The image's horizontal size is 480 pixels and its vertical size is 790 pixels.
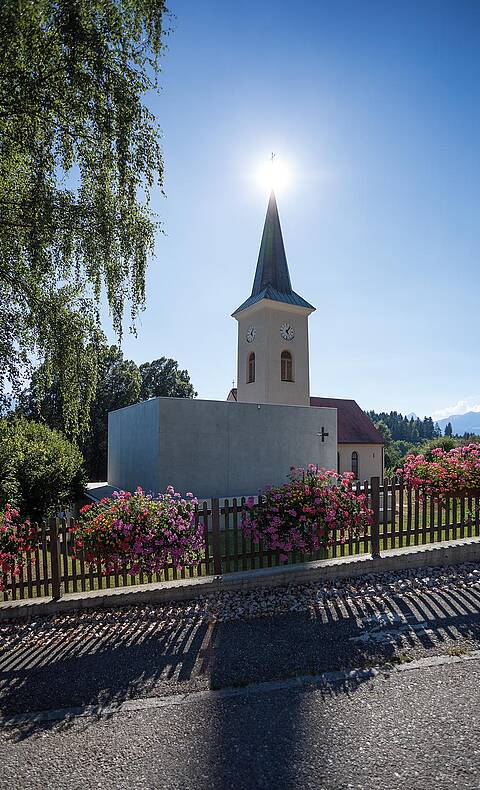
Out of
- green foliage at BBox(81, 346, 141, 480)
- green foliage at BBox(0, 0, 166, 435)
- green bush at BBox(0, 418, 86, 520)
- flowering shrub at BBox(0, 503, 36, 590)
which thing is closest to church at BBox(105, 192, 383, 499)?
green bush at BBox(0, 418, 86, 520)

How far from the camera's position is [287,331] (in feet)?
83.8

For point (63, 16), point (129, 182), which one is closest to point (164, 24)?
point (63, 16)

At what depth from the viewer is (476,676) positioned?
4168 millimetres

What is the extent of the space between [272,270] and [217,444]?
49.2ft

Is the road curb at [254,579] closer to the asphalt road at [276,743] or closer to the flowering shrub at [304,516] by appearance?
the flowering shrub at [304,516]

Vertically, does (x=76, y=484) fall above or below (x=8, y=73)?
below

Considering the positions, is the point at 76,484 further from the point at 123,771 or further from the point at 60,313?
the point at 123,771

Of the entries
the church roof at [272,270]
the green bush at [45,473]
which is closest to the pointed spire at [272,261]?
the church roof at [272,270]

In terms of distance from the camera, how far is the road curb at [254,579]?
6.16 metres

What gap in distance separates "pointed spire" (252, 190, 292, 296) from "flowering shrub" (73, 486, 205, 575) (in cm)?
2108

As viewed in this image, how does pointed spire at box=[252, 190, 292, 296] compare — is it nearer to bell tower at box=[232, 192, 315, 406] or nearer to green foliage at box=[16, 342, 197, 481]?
bell tower at box=[232, 192, 315, 406]

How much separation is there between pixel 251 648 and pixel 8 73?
832 centimetres

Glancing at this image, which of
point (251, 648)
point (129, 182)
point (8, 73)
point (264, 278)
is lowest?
point (251, 648)

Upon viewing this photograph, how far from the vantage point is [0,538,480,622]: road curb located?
6.16m
